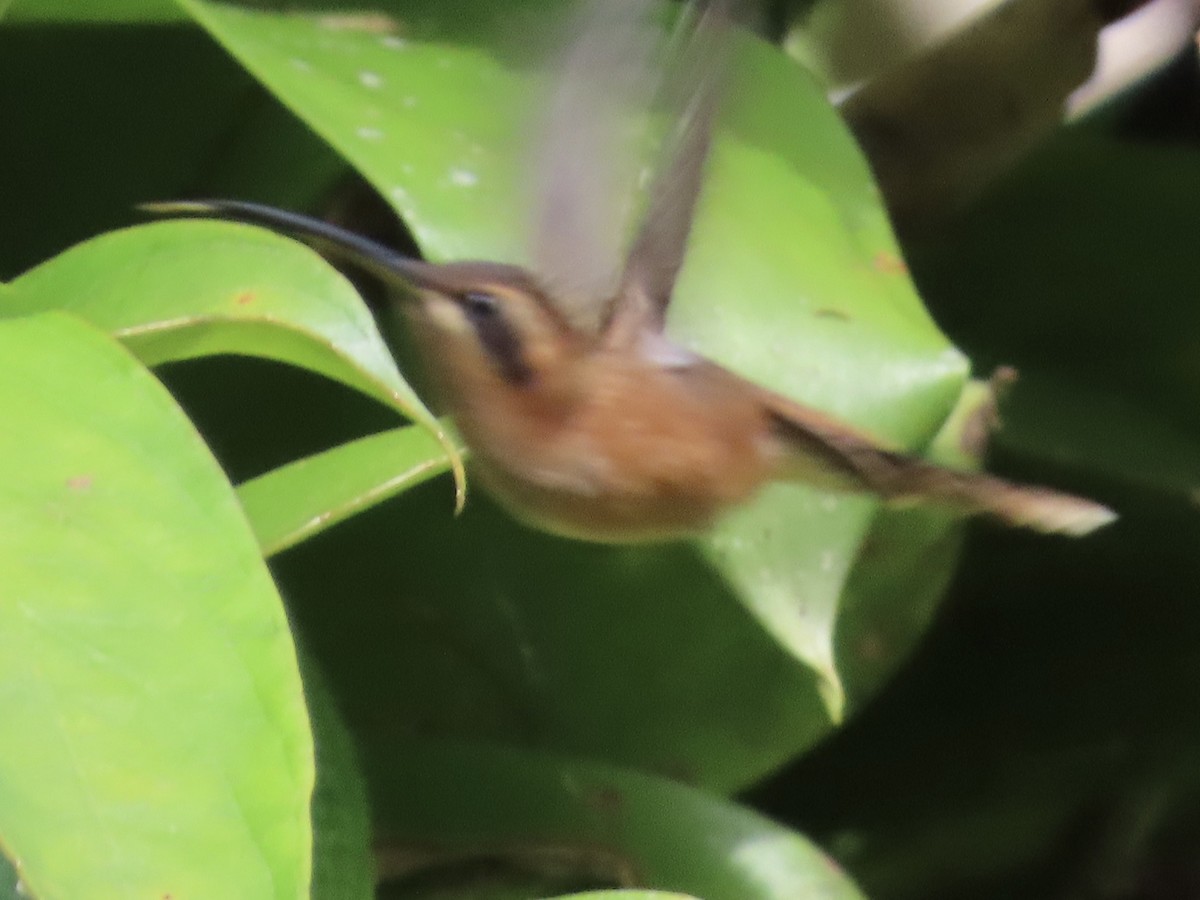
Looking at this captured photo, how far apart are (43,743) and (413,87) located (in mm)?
422

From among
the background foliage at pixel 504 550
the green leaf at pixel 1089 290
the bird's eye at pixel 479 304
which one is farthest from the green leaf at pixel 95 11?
the green leaf at pixel 1089 290

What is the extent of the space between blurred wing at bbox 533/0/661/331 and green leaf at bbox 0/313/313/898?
0.67 ft

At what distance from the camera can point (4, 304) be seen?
0.55m

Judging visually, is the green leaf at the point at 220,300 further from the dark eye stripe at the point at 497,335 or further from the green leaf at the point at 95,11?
the green leaf at the point at 95,11

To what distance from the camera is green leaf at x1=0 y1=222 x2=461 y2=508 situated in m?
0.47

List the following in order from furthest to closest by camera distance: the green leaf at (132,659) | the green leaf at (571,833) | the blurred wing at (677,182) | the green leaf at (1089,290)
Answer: the green leaf at (1089,290), the green leaf at (571,833), the blurred wing at (677,182), the green leaf at (132,659)

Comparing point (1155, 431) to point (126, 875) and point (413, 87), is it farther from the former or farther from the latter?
point (126, 875)

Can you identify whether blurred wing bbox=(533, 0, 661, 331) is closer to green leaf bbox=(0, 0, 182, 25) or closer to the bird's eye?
the bird's eye

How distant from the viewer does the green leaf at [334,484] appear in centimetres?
57

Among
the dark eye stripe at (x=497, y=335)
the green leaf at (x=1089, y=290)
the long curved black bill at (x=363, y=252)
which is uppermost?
the long curved black bill at (x=363, y=252)

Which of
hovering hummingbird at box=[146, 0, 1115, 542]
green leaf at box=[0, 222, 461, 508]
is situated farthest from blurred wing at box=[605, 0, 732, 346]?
green leaf at box=[0, 222, 461, 508]

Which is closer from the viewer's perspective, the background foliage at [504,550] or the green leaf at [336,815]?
the background foliage at [504,550]

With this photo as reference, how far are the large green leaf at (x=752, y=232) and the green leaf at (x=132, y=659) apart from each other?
19 centimetres

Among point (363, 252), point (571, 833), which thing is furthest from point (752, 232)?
point (571, 833)
